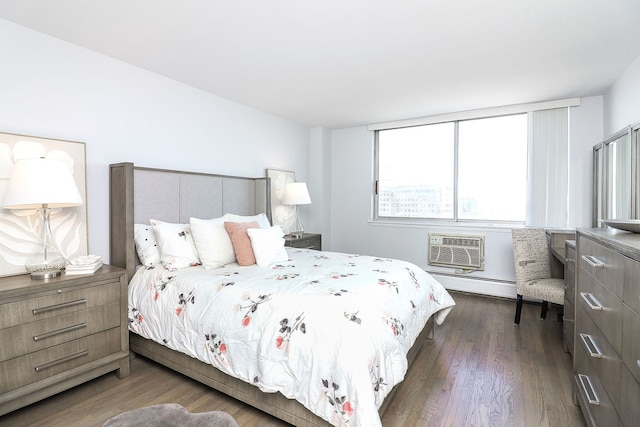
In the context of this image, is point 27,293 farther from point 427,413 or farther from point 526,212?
point 526,212

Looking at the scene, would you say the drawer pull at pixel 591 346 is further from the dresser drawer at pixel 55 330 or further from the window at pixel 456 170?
the dresser drawer at pixel 55 330

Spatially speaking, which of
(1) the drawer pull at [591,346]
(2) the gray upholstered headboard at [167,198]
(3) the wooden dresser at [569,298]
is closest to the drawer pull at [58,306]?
(2) the gray upholstered headboard at [167,198]

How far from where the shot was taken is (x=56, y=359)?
75.5 inches

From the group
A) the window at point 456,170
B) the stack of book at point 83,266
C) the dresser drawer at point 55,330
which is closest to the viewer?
the dresser drawer at point 55,330

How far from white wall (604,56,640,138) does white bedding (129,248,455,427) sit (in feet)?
7.30

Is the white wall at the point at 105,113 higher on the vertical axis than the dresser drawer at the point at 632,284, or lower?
higher

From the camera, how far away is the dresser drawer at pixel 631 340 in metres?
1.05

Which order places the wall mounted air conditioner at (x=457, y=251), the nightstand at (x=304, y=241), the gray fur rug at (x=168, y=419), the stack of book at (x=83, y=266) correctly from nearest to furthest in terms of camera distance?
the gray fur rug at (x=168, y=419)
the stack of book at (x=83, y=266)
the nightstand at (x=304, y=241)
the wall mounted air conditioner at (x=457, y=251)

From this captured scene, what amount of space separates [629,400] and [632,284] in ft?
1.31

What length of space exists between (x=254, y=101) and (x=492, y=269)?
11.8 feet

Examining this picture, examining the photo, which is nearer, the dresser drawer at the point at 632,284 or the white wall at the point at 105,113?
the dresser drawer at the point at 632,284

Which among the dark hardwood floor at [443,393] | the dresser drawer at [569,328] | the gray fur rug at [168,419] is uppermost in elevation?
the gray fur rug at [168,419]

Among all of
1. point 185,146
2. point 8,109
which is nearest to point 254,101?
point 185,146

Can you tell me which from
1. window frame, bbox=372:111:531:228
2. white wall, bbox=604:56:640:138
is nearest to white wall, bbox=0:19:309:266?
window frame, bbox=372:111:531:228
